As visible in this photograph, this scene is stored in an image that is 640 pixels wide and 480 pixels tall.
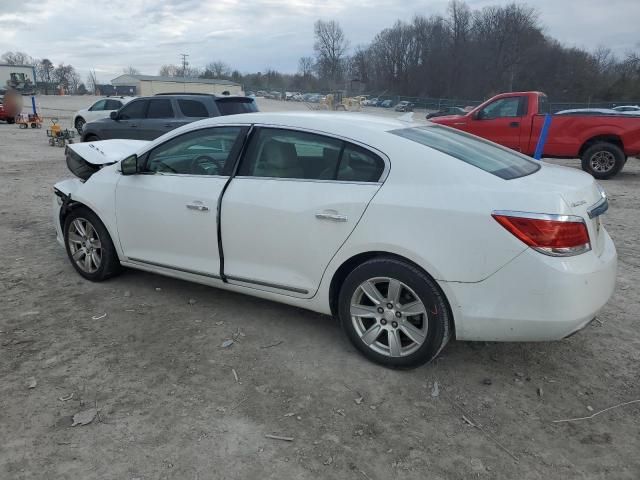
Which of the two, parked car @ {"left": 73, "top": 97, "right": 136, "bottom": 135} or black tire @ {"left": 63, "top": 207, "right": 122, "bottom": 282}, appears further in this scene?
parked car @ {"left": 73, "top": 97, "right": 136, "bottom": 135}

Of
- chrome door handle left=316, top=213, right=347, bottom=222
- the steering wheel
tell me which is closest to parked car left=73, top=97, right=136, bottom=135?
the steering wheel

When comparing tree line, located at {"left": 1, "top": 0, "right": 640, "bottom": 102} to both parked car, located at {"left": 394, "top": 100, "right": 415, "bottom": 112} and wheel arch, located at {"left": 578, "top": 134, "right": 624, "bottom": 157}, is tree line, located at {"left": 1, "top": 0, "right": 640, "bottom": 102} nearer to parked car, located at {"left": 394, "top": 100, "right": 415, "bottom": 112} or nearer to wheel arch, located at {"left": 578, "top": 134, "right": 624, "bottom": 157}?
parked car, located at {"left": 394, "top": 100, "right": 415, "bottom": 112}

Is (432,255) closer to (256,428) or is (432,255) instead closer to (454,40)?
(256,428)

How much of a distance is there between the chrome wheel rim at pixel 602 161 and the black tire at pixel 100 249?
10.1 metres

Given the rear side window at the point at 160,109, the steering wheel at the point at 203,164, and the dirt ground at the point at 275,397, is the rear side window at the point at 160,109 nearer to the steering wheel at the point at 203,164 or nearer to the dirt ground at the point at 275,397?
the dirt ground at the point at 275,397

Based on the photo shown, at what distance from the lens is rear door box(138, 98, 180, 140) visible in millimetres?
11594

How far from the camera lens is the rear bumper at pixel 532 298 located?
2668 mm

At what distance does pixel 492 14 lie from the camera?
8038 centimetres

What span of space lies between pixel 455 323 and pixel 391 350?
0.47 meters

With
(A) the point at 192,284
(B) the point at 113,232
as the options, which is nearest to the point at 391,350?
(A) the point at 192,284

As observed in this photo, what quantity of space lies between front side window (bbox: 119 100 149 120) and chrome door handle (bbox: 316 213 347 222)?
10173 millimetres

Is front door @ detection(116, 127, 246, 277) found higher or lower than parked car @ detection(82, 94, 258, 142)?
lower

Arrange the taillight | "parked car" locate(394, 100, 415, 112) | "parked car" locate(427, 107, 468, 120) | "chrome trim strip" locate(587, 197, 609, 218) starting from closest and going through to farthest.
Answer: the taillight < "chrome trim strip" locate(587, 197, 609, 218) < "parked car" locate(427, 107, 468, 120) < "parked car" locate(394, 100, 415, 112)

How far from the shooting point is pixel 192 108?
11.3 meters
